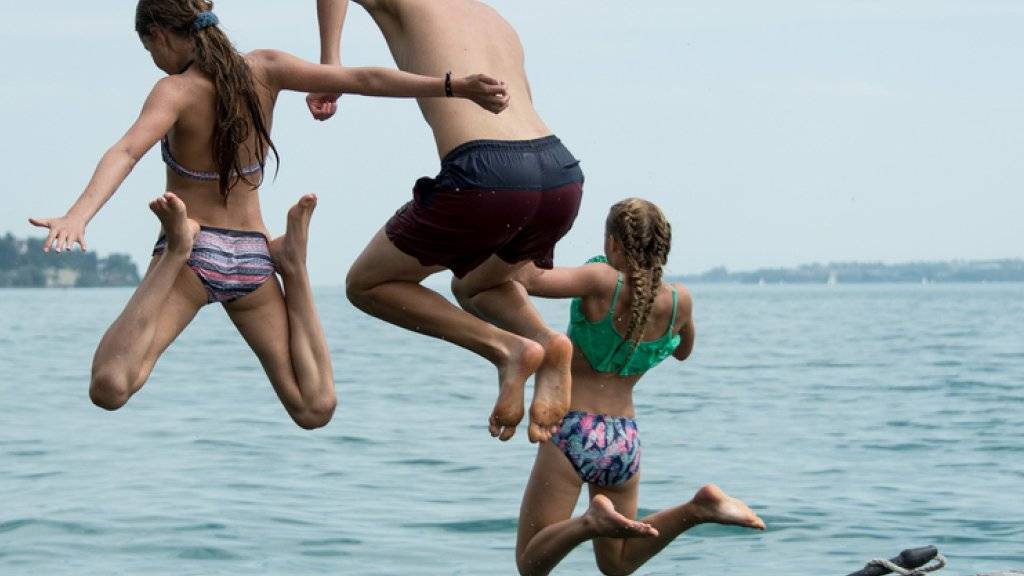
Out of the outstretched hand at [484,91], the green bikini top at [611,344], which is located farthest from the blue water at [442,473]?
the outstretched hand at [484,91]

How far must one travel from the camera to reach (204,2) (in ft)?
23.2

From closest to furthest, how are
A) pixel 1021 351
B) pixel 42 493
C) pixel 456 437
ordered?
pixel 42 493 < pixel 456 437 < pixel 1021 351

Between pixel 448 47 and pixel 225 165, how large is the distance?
1.20 metres

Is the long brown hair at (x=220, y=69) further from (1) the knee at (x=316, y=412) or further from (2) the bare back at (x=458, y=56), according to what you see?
(1) the knee at (x=316, y=412)

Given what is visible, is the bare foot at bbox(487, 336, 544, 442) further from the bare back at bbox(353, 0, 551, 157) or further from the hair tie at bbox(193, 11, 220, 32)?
the hair tie at bbox(193, 11, 220, 32)

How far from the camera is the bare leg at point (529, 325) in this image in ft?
22.5

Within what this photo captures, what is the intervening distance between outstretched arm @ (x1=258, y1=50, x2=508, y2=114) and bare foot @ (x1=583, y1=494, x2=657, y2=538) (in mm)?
2114

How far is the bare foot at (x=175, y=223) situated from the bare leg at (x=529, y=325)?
3.83 ft

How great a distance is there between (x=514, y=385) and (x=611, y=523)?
1.11m

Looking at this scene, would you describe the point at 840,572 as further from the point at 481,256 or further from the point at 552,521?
the point at 481,256

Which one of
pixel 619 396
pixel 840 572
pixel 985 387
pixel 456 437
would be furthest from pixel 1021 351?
pixel 619 396

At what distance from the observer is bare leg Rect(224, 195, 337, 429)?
7629mm

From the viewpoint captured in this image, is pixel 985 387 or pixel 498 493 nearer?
pixel 498 493

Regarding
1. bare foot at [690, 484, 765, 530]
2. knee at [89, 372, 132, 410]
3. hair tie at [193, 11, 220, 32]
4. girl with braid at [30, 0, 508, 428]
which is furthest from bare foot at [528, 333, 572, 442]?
hair tie at [193, 11, 220, 32]
